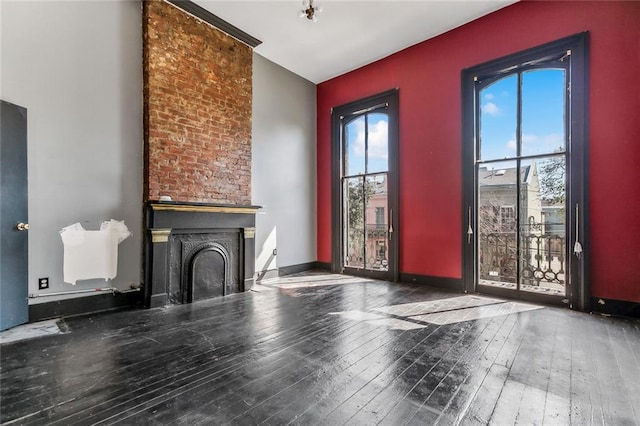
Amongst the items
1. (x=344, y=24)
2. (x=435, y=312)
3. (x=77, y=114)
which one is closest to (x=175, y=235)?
(x=77, y=114)

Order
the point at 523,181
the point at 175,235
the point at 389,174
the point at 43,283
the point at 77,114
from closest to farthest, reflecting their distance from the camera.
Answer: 1. the point at 43,283
2. the point at 77,114
3. the point at 175,235
4. the point at 523,181
5. the point at 389,174

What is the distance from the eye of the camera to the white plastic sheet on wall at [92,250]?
297cm

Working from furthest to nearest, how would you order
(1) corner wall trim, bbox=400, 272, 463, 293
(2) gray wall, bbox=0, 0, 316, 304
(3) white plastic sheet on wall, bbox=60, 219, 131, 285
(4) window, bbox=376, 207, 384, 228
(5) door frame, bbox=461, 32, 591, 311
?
1. (4) window, bbox=376, 207, 384, 228
2. (1) corner wall trim, bbox=400, 272, 463, 293
3. (5) door frame, bbox=461, 32, 591, 311
4. (3) white plastic sheet on wall, bbox=60, 219, 131, 285
5. (2) gray wall, bbox=0, 0, 316, 304

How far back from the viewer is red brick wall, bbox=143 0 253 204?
3.48 meters

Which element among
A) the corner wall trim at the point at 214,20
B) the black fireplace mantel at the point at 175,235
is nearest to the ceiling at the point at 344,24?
the corner wall trim at the point at 214,20

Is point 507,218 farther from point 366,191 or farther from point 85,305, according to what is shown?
point 85,305

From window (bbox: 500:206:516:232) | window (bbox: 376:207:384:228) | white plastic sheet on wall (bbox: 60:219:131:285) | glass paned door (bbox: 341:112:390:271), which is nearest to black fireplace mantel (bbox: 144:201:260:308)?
white plastic sheet on wall (bbox: 60:219:131:285)

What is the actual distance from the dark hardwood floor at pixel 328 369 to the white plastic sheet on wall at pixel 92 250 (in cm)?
47

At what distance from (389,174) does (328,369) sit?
3.60 meters

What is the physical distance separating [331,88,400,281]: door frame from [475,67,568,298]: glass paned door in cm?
121

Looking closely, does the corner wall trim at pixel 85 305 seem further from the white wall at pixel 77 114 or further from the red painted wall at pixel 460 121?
the red painted wall at pixel 460 121

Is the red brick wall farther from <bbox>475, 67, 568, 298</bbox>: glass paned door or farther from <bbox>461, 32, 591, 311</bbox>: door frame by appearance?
<bbox>461, 32, 591, 311</bbox>: door frame

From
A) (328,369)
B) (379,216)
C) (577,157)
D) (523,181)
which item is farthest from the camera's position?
(379,216)

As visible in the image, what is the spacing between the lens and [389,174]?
194 inches
